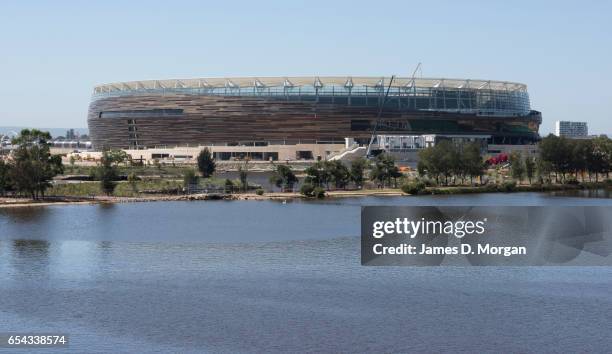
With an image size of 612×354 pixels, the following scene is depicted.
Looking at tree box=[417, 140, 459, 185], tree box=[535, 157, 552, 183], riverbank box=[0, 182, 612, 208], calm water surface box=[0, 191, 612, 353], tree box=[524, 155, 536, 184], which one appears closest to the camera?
calm water surface box=[0, 191, 612, 353]

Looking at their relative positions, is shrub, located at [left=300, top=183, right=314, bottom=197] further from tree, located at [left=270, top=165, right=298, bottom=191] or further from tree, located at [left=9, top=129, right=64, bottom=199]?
tree, located at [left=9, top=129, right=64, bottom=199]

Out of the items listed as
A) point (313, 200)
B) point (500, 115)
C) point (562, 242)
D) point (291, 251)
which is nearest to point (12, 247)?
point (291, 251)

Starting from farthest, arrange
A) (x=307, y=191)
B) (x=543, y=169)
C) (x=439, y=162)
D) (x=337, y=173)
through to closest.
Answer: (x=543, y=169)
(x=439, y=162)
(x=337, y=173)
(x=307, y=191)

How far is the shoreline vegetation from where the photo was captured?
253 ft

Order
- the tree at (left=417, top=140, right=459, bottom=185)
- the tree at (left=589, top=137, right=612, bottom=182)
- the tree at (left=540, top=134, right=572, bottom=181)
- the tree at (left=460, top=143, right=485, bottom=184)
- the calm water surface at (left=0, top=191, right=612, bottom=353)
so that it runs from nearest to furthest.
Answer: the calm water surface at (left=0, top=191, right=612, bottom=353) < the tree at (left=417, top=140, right=459, bottom=185) < the tree at (left=460, top=143, right=485, bottom=184) < the tree at (left=540, top=134, right=572, bottom=181) < the tree at (left=589, top=137, right=612, bottom=182)

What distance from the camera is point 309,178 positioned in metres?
85.7

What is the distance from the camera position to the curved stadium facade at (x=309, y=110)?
134 m

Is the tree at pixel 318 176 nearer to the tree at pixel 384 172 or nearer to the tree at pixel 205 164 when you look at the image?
the tree at pixel 384 172

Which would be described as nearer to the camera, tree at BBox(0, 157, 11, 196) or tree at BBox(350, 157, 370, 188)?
tree at BBox(0, 157, 11, 196)

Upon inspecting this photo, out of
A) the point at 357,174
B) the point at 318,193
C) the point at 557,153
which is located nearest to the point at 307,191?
the point at 318,193

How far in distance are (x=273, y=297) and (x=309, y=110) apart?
9854 centimetres

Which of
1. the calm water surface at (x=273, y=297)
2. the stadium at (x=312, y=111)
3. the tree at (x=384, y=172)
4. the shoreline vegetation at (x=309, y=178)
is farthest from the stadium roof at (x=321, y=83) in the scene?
the calm water surface at (x=273, y=297)

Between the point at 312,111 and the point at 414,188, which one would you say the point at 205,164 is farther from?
the point at 312,111

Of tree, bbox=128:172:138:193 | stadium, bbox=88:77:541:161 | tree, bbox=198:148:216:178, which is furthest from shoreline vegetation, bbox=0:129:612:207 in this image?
stadium, bbox=88:77:541:161
